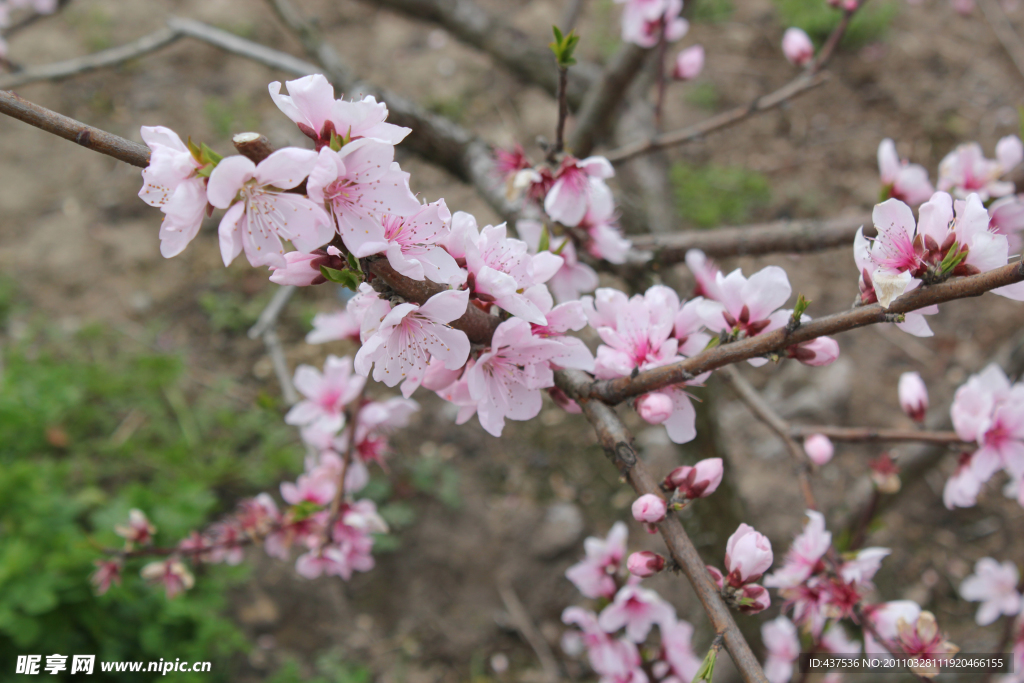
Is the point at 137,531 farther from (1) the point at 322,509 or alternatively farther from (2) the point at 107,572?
(1) the point at 322,509

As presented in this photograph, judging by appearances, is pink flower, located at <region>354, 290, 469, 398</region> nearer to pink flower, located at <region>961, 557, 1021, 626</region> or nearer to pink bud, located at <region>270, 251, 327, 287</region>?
pink bud, located at <region>270, 251, 327, 287</region>

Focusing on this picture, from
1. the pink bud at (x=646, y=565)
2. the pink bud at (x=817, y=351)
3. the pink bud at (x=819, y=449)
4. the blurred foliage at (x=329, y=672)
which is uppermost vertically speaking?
the pink bud at (x=817, y=351)

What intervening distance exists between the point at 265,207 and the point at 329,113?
0.17 meters

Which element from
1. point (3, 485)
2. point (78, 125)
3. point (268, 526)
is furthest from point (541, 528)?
point (78, 125)

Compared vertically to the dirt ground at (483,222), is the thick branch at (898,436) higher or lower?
higher

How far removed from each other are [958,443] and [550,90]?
2571 millimetres

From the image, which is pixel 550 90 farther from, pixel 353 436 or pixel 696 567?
pixel 696 567

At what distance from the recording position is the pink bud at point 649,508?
1018mm

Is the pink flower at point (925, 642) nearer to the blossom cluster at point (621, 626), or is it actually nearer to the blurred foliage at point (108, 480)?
the blossom cluster at point (621, 626)

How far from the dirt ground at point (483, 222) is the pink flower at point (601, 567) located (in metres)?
0.67

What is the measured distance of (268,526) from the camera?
1.81 meters

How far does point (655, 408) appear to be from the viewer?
41.8 inches

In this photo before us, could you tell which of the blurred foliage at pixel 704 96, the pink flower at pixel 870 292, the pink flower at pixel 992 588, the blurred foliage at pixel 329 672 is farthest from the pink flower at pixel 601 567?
the blurred foliage at pixel 704 96

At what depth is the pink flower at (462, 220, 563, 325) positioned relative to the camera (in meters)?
0.95
